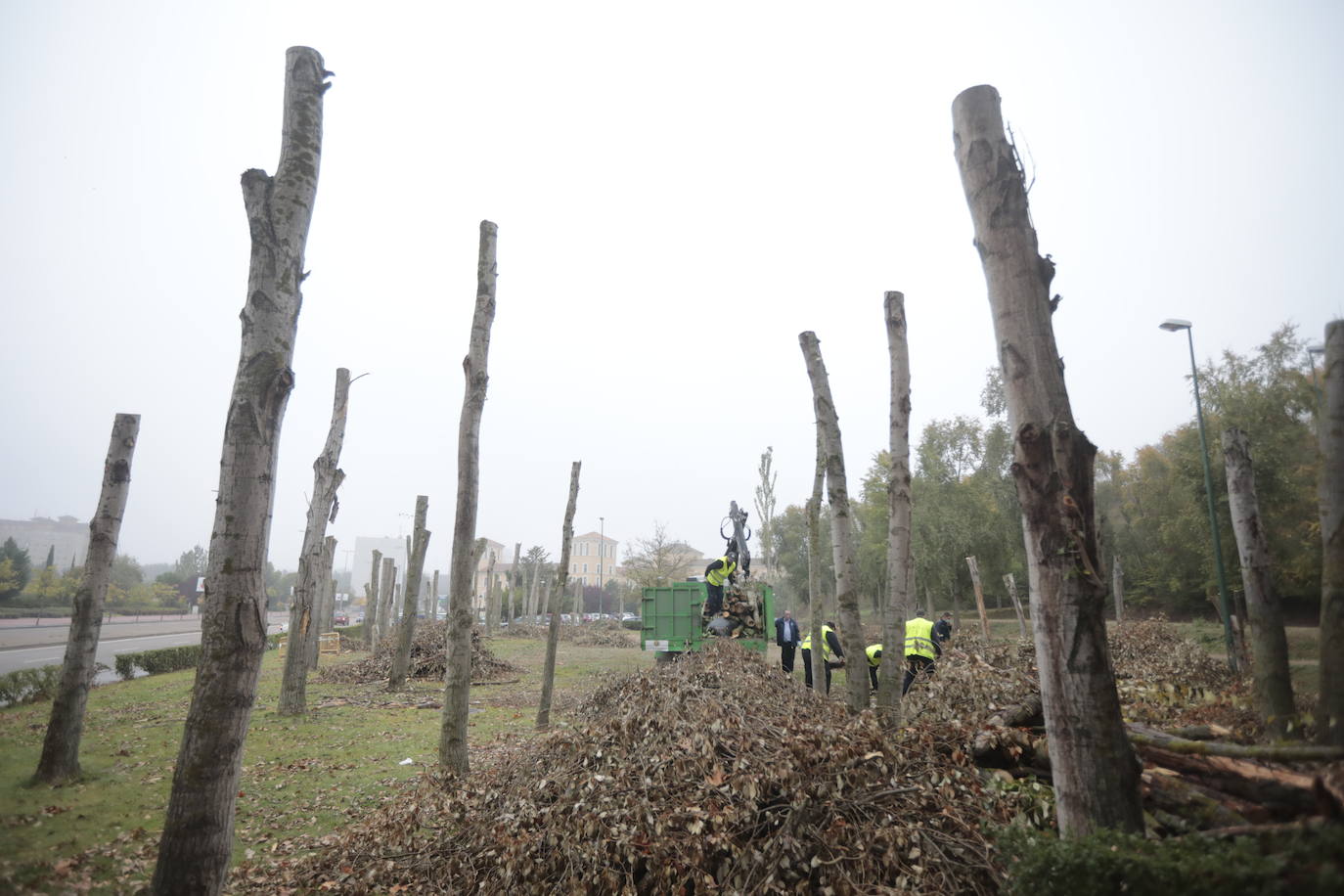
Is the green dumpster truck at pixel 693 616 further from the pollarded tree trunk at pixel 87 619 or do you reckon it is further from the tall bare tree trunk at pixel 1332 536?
the tall bare tree trunk at pixel 1332 536

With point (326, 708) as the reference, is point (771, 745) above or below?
above

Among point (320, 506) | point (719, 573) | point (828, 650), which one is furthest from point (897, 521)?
point (320, 506)

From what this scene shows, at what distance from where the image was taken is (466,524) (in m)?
7.19

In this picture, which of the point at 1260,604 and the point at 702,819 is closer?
the point at 702,819

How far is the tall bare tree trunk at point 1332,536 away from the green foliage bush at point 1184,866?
0.54 m

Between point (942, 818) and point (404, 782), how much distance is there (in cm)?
593

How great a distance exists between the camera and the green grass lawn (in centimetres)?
448

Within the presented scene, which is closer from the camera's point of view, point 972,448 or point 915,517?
point 915,517

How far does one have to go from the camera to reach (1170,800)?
2619 mm

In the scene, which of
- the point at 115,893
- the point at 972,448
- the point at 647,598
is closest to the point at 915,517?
the point at 972,448

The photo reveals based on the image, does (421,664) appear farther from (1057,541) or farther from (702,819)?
(1057,541)

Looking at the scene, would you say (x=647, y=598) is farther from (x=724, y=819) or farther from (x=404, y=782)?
(x=724, y=819)

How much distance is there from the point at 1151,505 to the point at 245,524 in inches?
1073

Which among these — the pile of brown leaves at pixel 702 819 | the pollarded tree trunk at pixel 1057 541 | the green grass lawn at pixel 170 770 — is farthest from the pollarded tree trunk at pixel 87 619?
the pollarded tree trunk at pixel 1057 541
